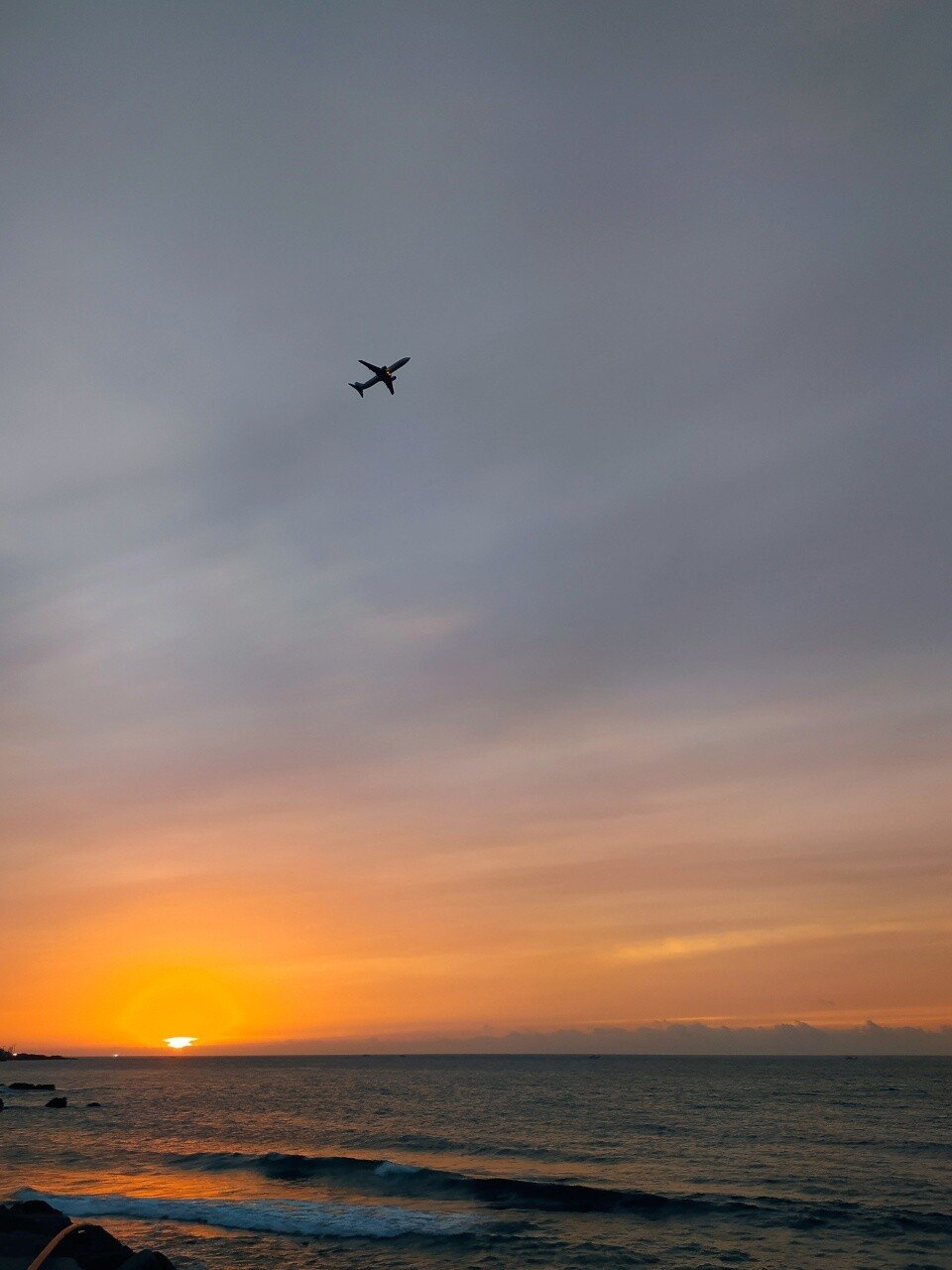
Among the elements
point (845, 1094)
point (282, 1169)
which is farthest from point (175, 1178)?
point (845, 1094)

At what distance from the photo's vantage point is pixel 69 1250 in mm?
25828

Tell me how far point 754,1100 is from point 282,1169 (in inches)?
2818

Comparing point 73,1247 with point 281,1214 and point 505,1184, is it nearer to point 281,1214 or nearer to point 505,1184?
point 281,1214

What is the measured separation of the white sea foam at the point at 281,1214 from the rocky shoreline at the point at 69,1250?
9372 millimetres

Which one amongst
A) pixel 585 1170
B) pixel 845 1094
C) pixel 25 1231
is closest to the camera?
pixel 25 1231

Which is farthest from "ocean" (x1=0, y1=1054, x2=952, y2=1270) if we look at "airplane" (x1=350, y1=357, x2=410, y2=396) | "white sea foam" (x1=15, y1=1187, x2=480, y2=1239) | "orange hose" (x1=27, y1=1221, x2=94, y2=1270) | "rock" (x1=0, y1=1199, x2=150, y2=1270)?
"airplane" (x1=350, y1=357, x2=410, y2=396)

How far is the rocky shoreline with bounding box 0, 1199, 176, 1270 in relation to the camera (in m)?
24.2

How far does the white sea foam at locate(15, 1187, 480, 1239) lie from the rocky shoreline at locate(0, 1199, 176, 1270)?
937cm

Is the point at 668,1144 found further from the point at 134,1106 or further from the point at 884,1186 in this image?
the point at 134,1106

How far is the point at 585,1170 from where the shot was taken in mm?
49125

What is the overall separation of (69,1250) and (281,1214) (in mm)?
14443

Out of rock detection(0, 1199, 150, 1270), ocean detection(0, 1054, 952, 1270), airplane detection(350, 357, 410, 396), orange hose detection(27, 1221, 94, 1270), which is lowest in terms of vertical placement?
ocean detection(0, 1054, 952, 1270)

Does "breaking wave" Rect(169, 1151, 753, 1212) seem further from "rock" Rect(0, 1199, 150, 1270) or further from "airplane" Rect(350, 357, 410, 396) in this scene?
"airplane" Rect(350, 357, 410, 396)

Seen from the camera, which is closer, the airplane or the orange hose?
the orange hose
